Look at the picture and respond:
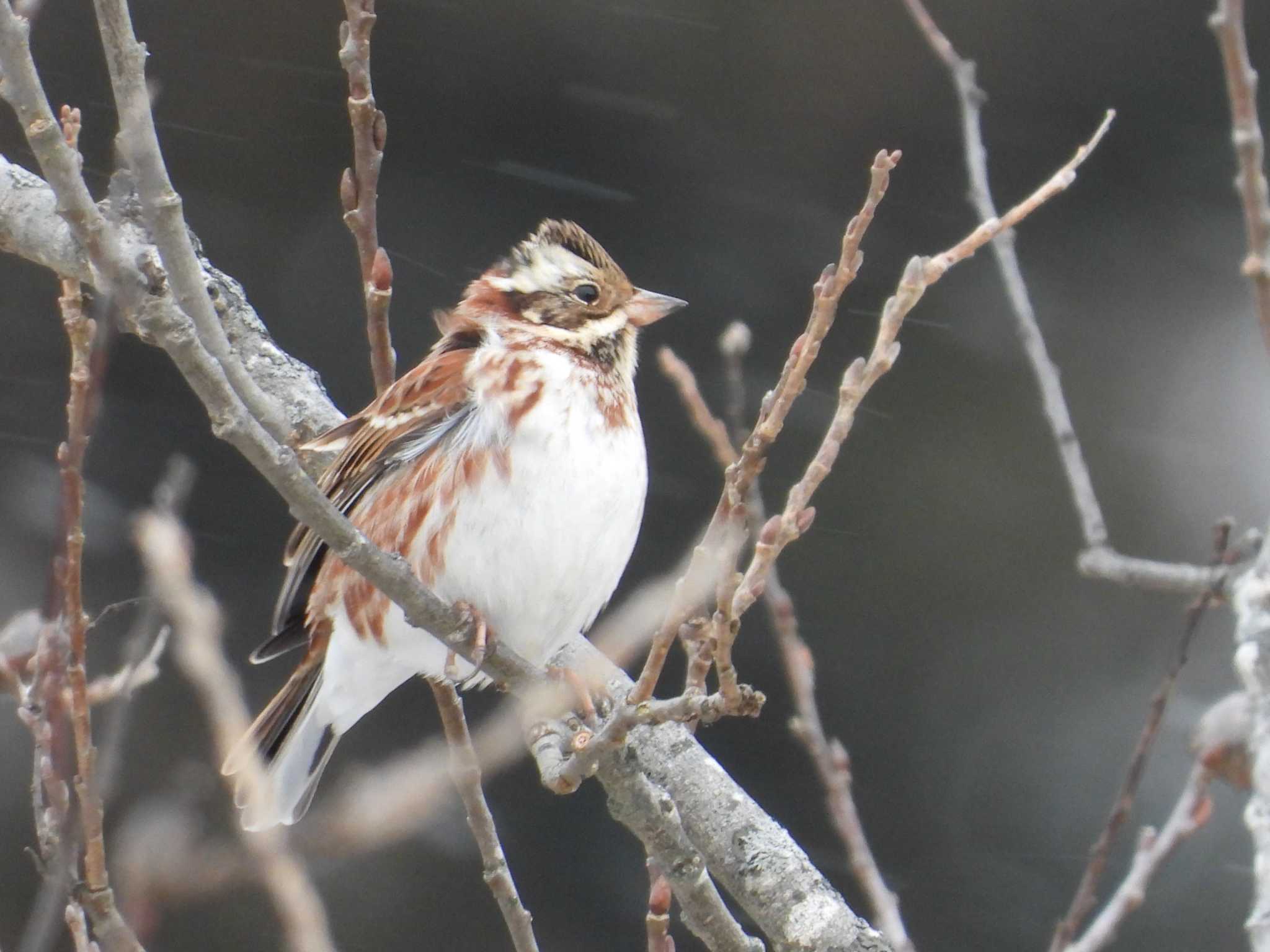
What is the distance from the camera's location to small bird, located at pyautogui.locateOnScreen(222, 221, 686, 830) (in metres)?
2.40

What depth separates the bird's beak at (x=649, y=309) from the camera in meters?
2.66

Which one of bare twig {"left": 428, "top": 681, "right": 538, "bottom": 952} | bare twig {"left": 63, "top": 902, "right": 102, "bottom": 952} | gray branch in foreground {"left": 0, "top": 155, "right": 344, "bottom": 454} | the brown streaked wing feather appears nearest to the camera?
bare twig {"left": 63, "top": 902, "right": 102, "bottom": 952}

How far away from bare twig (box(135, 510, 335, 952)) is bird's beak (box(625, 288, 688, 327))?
91cm

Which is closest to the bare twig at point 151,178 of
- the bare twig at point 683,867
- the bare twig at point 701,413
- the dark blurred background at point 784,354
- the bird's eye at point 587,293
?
the bare twig at point 701,413

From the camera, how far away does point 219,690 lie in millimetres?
1736

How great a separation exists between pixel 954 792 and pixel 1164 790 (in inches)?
18.7

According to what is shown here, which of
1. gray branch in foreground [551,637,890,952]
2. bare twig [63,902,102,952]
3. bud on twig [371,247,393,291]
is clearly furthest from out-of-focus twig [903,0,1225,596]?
bare twig [63,902,102,952]

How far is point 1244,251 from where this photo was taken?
11.1 feet

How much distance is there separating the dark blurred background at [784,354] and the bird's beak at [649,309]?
0.66 metres

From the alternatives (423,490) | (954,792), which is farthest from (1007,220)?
(954,792)

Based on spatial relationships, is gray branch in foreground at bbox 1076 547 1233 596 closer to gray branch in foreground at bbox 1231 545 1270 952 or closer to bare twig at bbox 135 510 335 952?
gray branch in foreground at bbox 1231 545 1270 952

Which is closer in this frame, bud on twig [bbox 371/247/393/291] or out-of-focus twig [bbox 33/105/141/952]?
out-of-focus twig [bbox 33/105/141/952]

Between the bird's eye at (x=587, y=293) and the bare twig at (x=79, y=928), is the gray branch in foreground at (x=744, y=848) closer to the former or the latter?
the bare twig at (x=79, y=928)

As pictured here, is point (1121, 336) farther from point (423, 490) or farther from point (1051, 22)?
point (423, 490)
